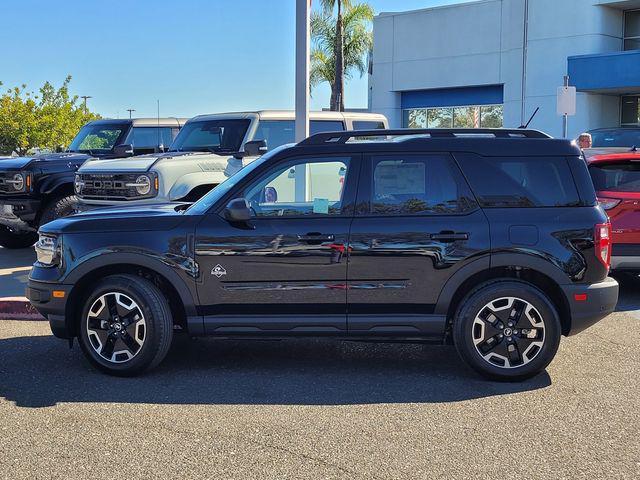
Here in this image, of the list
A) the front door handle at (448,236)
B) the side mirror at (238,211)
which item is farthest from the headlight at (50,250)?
the front door handle at (448,236)

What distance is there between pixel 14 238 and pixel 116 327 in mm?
7985

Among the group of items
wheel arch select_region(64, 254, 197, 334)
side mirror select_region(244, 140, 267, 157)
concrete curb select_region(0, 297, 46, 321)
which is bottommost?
concrete curb select_region(0, 297, 46, 321)

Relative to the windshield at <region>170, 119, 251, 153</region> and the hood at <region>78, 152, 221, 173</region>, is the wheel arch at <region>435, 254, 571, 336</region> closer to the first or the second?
the hood at <region>78, 152, 221, 173</region>

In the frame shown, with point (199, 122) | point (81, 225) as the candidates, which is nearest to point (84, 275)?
point (81, 225)

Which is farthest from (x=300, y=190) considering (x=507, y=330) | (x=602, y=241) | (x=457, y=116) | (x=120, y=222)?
(x=457, y=116)

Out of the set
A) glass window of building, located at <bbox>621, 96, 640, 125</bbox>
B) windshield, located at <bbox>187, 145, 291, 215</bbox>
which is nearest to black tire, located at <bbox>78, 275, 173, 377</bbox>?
windshield, located at <bbox>187, 145, 291, 215</bbox>

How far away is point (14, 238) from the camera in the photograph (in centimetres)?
1275

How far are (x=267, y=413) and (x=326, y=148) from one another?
2.03 metres

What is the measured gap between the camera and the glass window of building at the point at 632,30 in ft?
89.2

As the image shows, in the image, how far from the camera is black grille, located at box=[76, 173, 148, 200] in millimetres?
9906

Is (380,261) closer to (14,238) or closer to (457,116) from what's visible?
(14,238)

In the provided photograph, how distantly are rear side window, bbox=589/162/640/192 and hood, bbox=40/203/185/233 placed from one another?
4.94m

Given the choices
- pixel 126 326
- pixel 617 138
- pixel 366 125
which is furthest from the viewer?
pixel 617 138

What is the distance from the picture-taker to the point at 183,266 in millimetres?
5562
